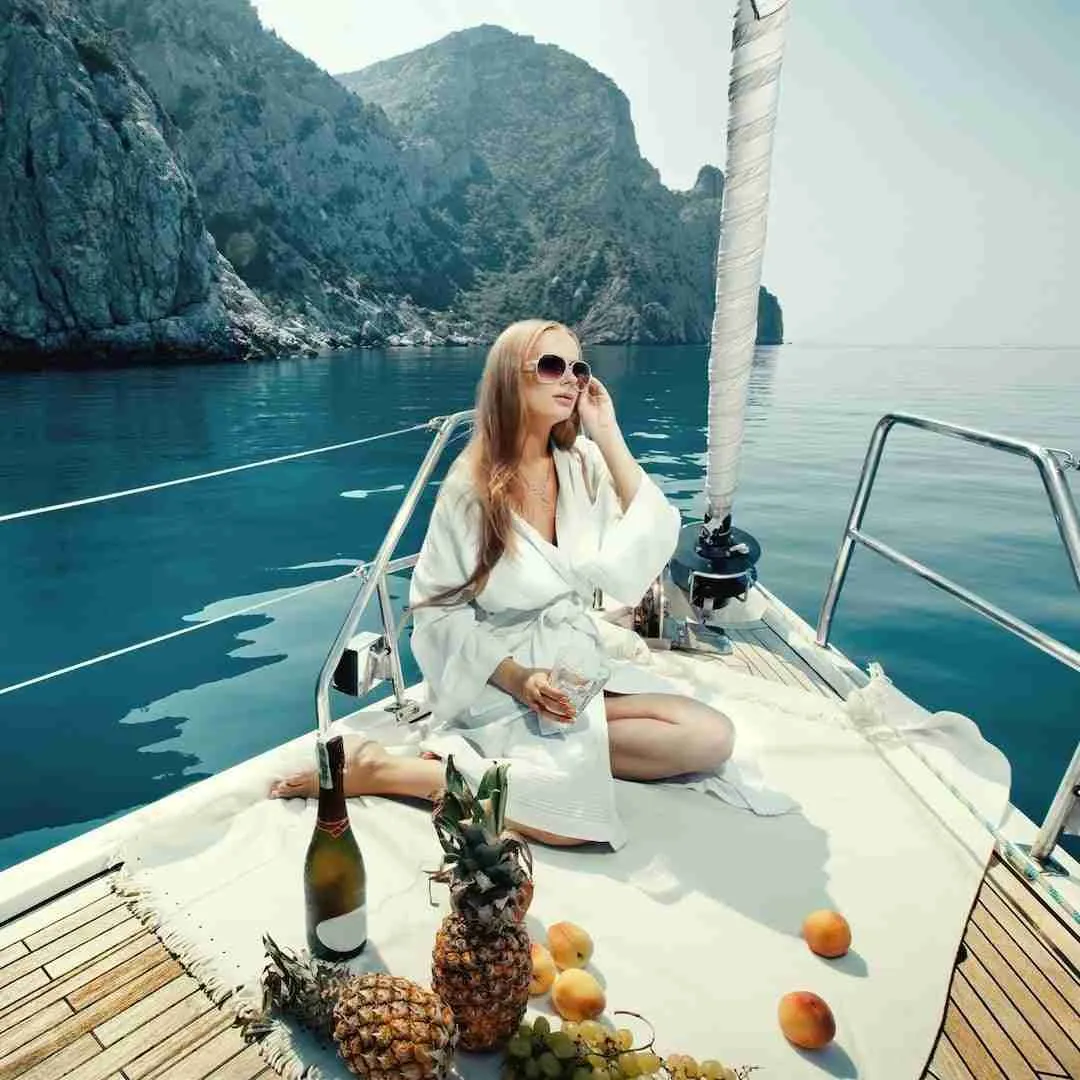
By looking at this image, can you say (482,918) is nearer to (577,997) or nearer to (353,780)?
(577,997)

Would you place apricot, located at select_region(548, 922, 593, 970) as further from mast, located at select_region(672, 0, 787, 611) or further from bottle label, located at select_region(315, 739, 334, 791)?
mast, located at select_region(672, 0, 787, 611)

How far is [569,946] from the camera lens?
1604 millimetres

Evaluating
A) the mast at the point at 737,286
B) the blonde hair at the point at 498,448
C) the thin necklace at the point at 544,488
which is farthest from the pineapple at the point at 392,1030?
the mast at the point at 737,286

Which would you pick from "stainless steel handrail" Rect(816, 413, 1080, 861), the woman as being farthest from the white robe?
"stainless steel handrail" Rect(816, 413, 1080, 861)

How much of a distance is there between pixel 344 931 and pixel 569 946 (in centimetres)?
48

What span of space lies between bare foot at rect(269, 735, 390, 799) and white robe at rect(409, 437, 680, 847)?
0.56ft

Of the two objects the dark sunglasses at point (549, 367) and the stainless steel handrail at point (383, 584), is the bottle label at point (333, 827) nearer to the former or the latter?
the stainless steel handrail at point (383, 584)

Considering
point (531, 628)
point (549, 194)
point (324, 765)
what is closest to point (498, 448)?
point (531, 628)

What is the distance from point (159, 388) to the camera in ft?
85.3

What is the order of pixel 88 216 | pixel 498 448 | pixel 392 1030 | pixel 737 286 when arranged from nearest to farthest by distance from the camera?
pixel 392 1030 < pixel 498 448 < pixel 737 286 < pixel 88 216

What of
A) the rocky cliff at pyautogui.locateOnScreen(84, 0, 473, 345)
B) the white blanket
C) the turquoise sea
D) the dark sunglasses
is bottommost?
the turquoise sea

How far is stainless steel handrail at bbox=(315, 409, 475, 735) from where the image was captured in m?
1.87

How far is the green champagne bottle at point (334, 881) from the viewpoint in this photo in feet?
4.79

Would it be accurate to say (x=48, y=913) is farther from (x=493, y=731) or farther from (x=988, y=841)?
(x=988, y=841)
